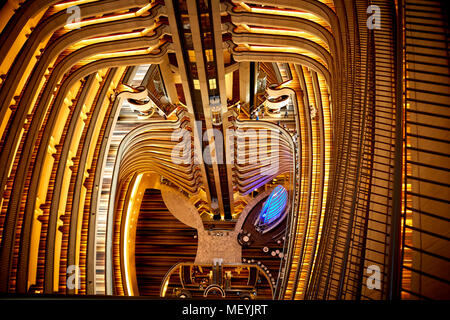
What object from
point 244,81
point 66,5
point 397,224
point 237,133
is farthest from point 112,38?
point 397,224

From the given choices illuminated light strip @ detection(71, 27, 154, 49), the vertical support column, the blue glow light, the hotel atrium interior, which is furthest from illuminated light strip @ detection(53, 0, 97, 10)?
the blue glow light

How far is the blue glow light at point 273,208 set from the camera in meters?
19.0

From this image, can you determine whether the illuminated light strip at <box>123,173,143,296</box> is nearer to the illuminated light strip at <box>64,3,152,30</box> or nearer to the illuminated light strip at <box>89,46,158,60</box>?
the illuminated light strip at <box>89,46,158,60</box>

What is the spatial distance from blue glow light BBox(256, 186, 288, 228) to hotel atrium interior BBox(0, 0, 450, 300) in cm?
17

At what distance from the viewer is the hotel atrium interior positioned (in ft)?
11.2

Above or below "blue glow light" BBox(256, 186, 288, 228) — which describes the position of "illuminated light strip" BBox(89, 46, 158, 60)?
above

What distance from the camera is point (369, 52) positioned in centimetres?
529

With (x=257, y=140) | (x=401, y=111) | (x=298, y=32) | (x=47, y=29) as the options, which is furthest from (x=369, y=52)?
(x=257, y=140)

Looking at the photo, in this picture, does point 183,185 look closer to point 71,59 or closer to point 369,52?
point 71,59

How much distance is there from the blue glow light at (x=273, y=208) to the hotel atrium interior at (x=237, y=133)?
0.17m

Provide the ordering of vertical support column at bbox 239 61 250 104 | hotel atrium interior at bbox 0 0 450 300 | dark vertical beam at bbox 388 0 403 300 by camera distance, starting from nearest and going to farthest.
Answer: dark vertical beam at bbox 388 0 403 300 < hotel atrium interior at bbox 0 0 450 300 < vertical support column at bbox 239 61 250 104

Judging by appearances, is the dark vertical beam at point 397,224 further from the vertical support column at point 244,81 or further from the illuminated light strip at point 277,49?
the vertical support column at point 244,81

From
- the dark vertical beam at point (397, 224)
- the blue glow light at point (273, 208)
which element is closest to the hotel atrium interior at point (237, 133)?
the dark vertical beam at point (397, 224)

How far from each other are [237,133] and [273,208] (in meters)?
6.22
